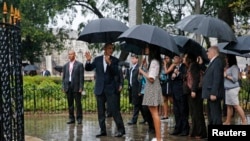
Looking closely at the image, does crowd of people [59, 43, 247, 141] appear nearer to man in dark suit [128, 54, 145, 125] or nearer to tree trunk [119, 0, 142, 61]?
man in dark suit [128, 54, 145, 125]

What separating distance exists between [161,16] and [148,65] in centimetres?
2231

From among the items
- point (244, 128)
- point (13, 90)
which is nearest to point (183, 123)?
point (244, 128)

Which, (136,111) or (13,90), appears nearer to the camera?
(13,90)

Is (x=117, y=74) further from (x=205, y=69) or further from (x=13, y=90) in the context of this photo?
(x=13, y=90)

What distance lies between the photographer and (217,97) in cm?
882

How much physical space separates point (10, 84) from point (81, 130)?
548 centimetres

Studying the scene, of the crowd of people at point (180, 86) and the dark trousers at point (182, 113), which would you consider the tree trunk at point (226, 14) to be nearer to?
the crowd of people at point (180, 86)

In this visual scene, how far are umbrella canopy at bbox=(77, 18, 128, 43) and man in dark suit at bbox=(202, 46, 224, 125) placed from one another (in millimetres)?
2083

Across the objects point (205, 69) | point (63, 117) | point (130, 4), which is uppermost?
point (130, 4)

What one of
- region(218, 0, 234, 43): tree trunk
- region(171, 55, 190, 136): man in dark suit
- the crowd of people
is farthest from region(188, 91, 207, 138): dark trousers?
region(218, 0, 234, 43): tree trunk

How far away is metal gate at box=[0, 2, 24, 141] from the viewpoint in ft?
19.2

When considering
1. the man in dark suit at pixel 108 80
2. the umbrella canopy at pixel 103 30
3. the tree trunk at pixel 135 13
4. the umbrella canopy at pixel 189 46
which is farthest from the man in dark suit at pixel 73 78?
the umbrella canopy at pixel 189 46

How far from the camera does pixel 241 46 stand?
991 cm

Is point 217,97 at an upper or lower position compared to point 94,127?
upper
